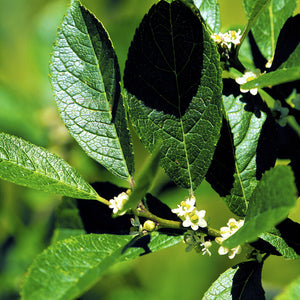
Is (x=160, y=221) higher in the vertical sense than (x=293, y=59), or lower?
lower

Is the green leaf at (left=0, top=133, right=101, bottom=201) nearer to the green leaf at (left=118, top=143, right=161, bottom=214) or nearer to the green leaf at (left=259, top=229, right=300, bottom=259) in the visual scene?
the green leaf at (left=118, top=143, right=161, bottom=214)

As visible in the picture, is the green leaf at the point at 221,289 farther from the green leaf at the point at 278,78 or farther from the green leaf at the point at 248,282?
the green leaf at the point at 278,78

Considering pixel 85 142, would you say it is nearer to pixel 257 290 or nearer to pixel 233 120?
pixel 233 120

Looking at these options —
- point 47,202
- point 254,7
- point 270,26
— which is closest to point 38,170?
point 254,7

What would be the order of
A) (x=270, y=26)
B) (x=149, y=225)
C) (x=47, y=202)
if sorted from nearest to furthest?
(x=149, y=225)
(x=270, y=26)
(x=47, y=202)

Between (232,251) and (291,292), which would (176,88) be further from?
(291,292)

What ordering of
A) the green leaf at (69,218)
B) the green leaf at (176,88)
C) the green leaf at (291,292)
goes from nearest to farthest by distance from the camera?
1. the green leaf at (291,292)
2. the green leaf at (176,88)
3. the green leaf at (69,218)

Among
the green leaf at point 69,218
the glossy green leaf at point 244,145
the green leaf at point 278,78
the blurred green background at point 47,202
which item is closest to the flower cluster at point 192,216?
the glossy green leaf at point 244,145

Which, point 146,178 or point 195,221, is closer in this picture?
point 146,178

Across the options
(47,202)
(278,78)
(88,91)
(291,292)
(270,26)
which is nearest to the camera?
(291,292)
